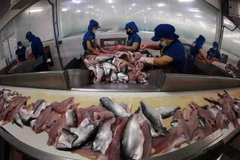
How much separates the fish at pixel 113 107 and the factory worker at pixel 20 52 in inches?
15.3

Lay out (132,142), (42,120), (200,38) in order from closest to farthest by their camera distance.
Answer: (132,142)
(42,120)
(200,38)

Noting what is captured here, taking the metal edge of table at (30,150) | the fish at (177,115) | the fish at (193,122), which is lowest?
the metal edge of table at (30,150)

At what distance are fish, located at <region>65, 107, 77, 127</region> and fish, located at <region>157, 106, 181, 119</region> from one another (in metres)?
0.24

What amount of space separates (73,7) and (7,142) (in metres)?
0.47

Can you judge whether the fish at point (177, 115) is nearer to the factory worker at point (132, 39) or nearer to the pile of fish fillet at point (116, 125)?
the pile of fish fillet at point (116, 125)

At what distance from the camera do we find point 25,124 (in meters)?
0.69

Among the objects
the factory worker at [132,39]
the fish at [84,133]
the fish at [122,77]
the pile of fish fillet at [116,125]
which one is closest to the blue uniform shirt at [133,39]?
the factory worker at [132,39]

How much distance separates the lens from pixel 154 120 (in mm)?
604

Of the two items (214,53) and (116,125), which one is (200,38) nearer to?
(214,53)

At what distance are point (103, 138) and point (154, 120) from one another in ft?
0.48

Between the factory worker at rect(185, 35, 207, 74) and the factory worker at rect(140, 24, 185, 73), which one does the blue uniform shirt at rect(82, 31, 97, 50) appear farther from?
the factory worker at rect(185, 35, 207, 74)

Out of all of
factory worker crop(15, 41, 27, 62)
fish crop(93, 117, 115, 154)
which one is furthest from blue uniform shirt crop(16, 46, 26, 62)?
fish crop(93, 117, 115, 154)

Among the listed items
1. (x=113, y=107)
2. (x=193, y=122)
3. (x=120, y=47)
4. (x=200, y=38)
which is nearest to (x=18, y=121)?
(x=113, y=107)

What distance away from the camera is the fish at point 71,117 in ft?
2.00
